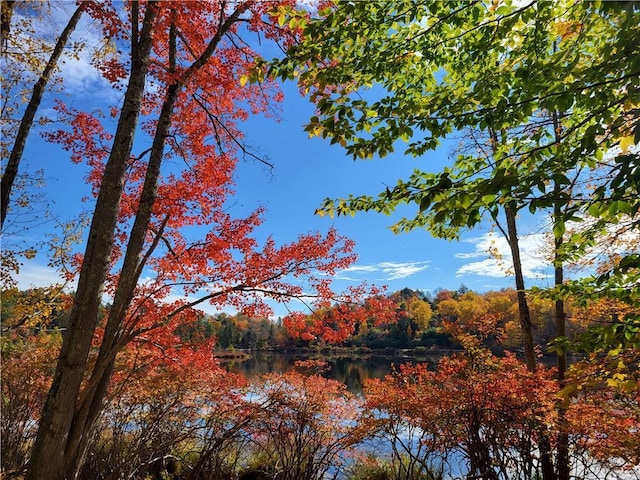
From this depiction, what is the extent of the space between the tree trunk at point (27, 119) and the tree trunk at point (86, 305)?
2678 millimetres

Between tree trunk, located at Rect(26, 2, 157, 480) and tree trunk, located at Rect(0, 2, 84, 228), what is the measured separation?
2.68 meters

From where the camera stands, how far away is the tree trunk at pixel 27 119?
611 centimetres

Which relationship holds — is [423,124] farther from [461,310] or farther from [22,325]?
[461,310]

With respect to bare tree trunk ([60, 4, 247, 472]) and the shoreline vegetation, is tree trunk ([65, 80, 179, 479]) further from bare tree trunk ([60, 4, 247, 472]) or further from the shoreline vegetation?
the shoreline vegetation

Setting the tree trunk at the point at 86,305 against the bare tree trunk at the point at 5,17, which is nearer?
the tree trunk at the point at 86,305

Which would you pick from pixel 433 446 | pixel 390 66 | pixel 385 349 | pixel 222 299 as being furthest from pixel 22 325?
pixel 385 349

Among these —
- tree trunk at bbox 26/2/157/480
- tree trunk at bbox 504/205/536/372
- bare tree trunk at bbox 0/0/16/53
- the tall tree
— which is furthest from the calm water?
the tall tree

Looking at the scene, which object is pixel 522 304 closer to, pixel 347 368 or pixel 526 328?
pixel 526 328

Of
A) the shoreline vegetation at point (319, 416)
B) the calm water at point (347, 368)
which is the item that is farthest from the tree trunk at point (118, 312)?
the calm water at point (347, 368)

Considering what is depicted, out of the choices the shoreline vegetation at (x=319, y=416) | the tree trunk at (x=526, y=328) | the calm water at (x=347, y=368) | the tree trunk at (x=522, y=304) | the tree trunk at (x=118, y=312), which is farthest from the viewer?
the calm water at (x=347, y=368)

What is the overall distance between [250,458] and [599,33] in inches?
360

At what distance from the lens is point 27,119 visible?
614 cm

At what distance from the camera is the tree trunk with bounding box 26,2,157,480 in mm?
3570

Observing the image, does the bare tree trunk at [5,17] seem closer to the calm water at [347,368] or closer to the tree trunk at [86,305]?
the tree trunk at [86,305]
